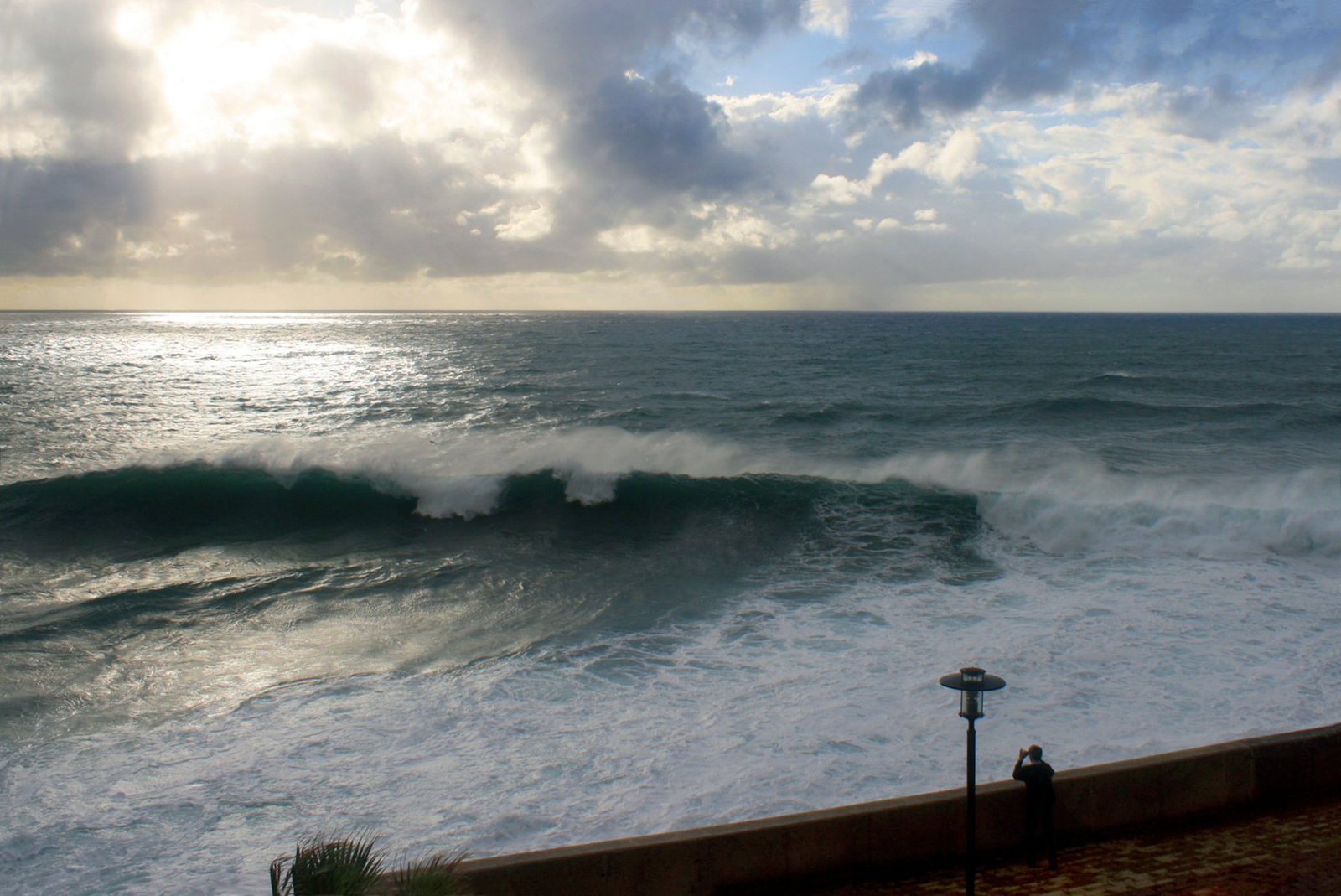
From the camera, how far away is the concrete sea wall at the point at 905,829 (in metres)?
5.95

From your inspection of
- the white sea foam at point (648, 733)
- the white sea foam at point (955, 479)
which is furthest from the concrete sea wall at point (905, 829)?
the white sea foam at point (955, 479)

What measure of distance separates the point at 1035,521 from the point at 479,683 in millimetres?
12496

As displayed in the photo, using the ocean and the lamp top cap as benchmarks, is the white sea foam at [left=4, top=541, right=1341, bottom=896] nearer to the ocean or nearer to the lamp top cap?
the ocean

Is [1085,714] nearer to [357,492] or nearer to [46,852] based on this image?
[46,852]

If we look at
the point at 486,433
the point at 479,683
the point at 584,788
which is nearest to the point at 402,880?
the point at 584,788

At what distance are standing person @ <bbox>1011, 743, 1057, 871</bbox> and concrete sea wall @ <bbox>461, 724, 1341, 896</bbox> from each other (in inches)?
4.7

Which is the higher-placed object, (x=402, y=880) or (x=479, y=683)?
(x=402, y=880)

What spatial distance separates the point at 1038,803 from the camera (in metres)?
6.50

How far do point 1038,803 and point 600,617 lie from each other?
7357 millimetres

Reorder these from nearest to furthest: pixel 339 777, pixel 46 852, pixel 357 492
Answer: pixel 46 852
pixel 339 777
pixel 357 492

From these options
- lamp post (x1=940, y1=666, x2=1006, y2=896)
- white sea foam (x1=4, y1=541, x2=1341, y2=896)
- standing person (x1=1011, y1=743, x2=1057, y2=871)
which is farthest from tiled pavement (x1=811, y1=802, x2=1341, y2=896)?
white sea foam (x1=4, y1=541, x2=1341, y2=896)

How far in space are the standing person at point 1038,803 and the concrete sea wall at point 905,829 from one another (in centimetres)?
12

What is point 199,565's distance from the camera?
51.8ft

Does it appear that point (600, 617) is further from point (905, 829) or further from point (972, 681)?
point (972, 681)
